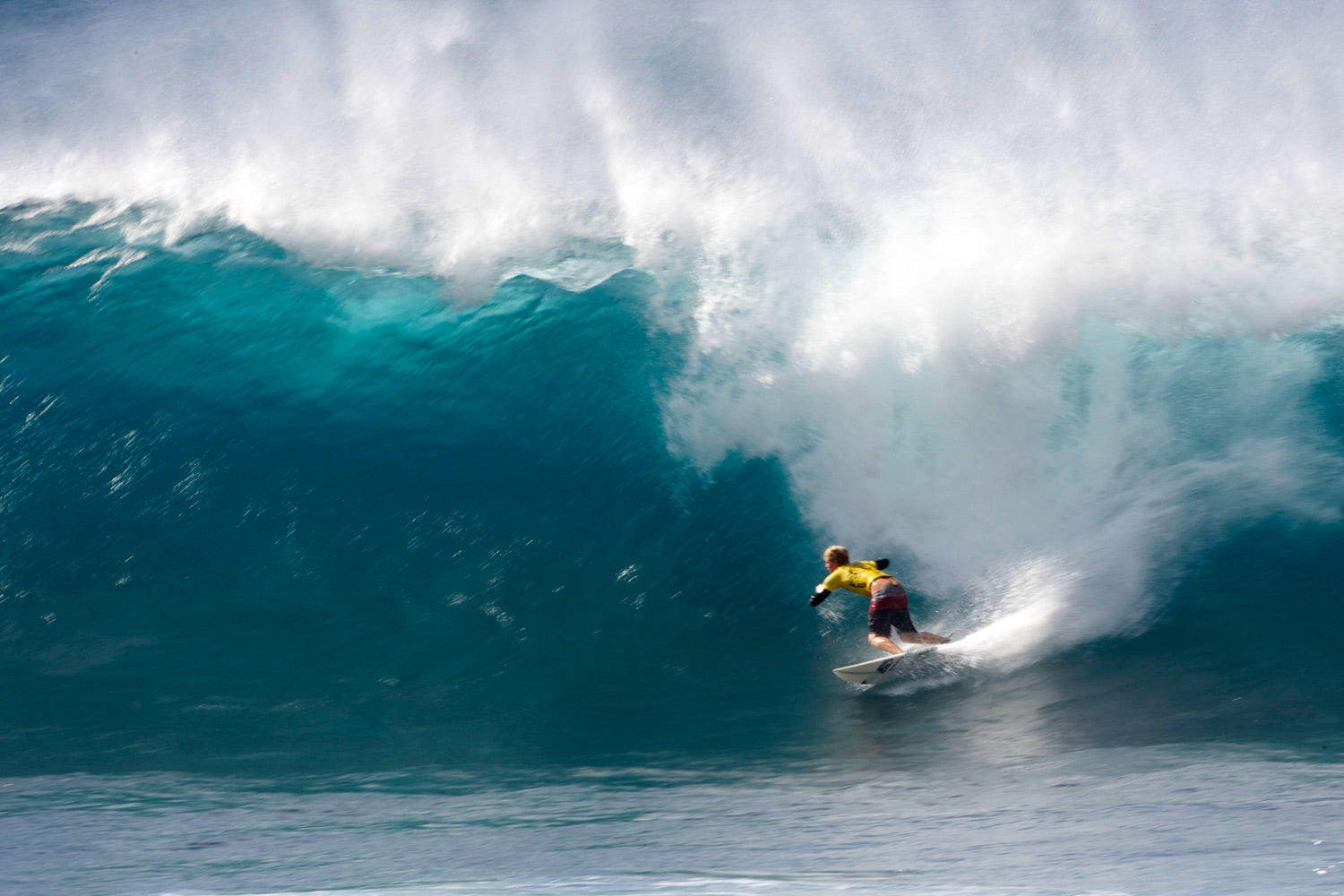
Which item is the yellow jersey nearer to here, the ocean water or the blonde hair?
the blonde hair

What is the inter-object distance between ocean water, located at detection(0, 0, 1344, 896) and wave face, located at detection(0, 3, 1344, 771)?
39 mm

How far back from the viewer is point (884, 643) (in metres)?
5.86

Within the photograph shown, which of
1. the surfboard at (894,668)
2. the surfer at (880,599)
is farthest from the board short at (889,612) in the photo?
the surfboard at (894,668)

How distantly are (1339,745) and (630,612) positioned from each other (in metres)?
3.90

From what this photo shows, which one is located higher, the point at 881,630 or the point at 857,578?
the point at 857,578

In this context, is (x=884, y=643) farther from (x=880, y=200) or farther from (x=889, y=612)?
(x=880, y=200)

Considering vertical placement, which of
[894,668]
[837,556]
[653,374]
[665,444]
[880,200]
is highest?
[880,200]

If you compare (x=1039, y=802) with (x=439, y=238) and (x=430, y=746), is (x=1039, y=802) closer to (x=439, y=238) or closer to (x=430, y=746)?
(x=430, y=746)

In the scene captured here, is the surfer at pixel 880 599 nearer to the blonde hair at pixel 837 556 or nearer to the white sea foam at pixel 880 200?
the blonde hair at pixel 837 556

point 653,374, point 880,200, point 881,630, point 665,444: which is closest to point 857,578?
point 881,630

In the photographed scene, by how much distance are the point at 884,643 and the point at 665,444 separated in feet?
8.49

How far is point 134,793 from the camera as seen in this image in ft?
15.9

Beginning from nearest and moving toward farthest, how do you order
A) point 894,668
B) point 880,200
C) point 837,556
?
1. point 894,668
2. point 837,556
3. point 880,200

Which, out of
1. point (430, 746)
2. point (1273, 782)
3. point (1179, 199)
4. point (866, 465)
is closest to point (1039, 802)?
point (1273, 782)
